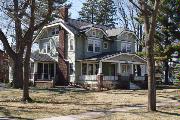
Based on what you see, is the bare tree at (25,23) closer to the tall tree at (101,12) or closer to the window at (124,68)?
the window at (124,68)

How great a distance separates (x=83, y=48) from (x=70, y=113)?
25.9 meters

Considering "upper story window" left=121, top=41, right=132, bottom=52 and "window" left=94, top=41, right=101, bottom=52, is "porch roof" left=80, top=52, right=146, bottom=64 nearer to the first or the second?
"window" left=94, top=41, right=101, bottom=52

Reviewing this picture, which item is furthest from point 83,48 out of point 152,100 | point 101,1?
point 101,1

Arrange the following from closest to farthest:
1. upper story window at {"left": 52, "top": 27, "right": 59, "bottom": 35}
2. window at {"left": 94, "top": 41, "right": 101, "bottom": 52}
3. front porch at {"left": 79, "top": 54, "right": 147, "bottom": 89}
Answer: front porch at {"left": 79, "top": 54, "right": 147, "bottom": 89} → window at {"left": 94, "top": 41, "right": 101, "bottom": 52} → upper story window at {"left": 52, "top": 27, "right": 59, "bottom": 35}

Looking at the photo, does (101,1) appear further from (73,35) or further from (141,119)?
(141,119)

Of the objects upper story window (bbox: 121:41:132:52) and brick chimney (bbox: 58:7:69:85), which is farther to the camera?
upper story window (bbox: 121:41:132:52)

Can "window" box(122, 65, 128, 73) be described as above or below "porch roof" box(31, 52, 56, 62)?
below

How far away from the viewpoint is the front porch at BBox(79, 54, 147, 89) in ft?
123

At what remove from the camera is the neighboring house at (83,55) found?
39.5 meters

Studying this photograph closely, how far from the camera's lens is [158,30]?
4047cm

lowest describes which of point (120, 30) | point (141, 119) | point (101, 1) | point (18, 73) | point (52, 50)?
point (141, 119)

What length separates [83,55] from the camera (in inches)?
1604

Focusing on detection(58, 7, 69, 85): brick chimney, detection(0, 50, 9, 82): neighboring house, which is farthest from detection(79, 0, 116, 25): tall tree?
detection(58, 7, 69, 85): brick chimney

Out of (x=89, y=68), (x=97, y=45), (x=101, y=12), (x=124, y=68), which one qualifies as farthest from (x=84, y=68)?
(x=101, y=12)
